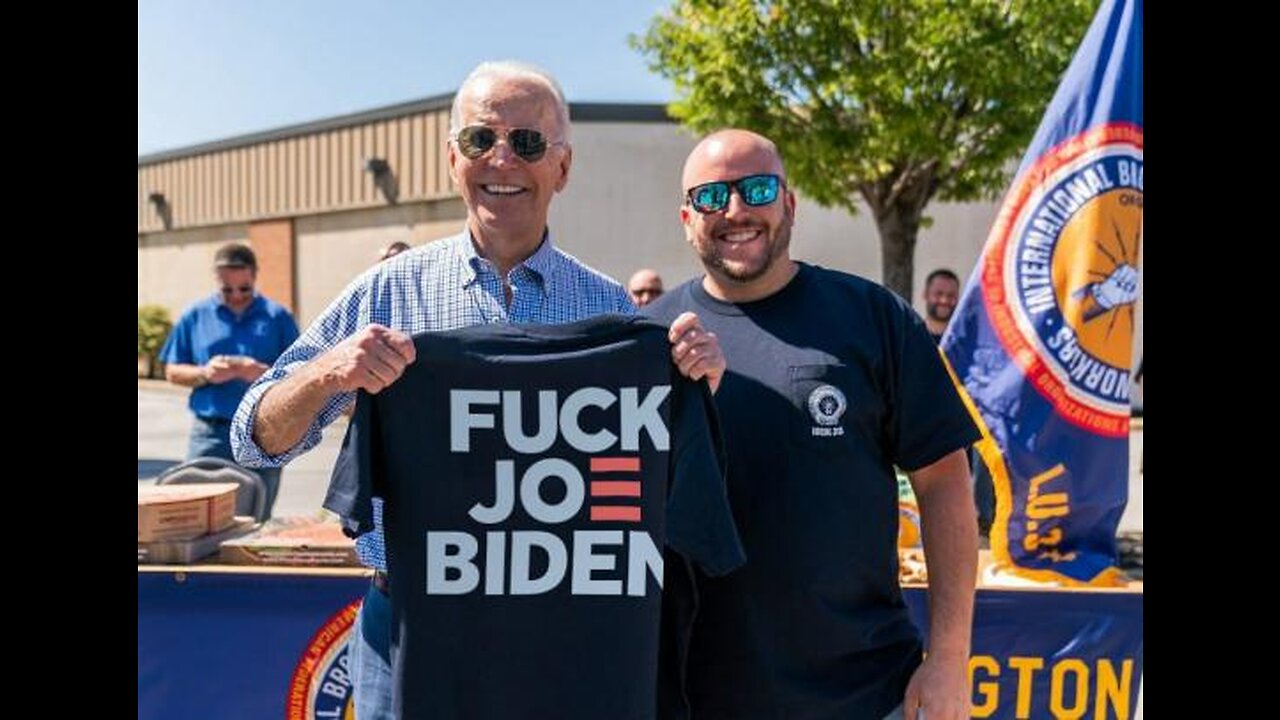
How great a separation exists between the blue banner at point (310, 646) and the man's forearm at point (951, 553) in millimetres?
1383

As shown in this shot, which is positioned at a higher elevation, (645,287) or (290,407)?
(645,287)

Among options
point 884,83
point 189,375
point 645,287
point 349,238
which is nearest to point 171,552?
point 189,375

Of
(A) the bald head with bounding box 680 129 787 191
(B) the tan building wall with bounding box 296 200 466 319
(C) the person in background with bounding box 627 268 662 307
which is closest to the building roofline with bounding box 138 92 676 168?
(B) the tan building wall with bounding box 296 200 466 319

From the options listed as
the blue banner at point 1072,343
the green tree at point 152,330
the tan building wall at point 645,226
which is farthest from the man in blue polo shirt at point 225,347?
the green tree at point 152,330

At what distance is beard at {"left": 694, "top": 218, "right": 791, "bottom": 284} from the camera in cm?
225

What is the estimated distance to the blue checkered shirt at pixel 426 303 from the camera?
220cm

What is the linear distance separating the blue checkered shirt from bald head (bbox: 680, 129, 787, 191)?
0.37 m

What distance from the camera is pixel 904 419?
2.22 m

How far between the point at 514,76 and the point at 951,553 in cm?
136

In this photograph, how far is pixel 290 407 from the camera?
202 cm

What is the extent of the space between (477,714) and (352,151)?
65.6 ft

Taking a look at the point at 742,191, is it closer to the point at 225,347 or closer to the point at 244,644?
the point at 244,644
